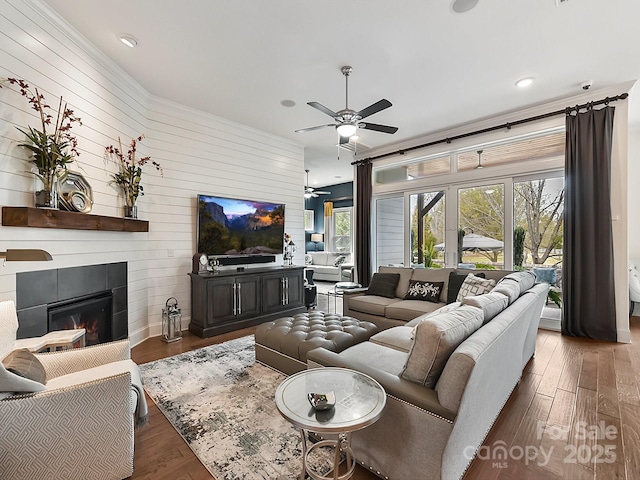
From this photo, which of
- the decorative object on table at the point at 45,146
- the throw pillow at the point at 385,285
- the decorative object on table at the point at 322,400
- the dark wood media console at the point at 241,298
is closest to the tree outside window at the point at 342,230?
the dark wood media console at the point at 241,298

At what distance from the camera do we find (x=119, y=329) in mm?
3418

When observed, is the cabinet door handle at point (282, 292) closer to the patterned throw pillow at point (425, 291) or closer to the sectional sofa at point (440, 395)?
the patterned throw pillow at point (425, 291)

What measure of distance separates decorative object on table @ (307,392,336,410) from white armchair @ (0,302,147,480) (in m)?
0.98

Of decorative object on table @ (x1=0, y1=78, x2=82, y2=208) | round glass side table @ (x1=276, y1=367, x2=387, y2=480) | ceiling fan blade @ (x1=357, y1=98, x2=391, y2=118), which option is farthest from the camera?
ceiling fan blade @ (x1=357, y1=98, x2=391, y2=118)

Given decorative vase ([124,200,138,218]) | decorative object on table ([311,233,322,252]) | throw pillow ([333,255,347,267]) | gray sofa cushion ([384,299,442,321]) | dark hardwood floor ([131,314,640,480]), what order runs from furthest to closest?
1. decorative object on table ([311,233,322,252])
2. throw pillow ([333,255,347,267])
3. gray sofa cushion ([384,299,442,321])
4. decorative vase ([124,200,138,218])
5. dark hardwood floor ([131,314,640,480])

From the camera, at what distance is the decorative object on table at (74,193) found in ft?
8.62

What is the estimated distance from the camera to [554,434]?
202cm

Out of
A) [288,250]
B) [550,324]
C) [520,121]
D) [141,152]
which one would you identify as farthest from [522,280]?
[141,152]

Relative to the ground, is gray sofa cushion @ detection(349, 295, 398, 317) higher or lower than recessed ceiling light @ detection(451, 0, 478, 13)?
lower

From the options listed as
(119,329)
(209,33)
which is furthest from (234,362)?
(209,33)

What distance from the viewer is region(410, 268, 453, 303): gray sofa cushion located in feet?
13.1

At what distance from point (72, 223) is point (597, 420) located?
448 cm

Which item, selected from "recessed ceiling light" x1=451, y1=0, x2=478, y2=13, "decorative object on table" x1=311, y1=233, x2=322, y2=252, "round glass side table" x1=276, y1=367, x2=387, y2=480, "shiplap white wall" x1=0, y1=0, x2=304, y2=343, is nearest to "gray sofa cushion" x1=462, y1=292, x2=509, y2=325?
"round glass side table" x1=276, y1=367, x2=387, y2=480

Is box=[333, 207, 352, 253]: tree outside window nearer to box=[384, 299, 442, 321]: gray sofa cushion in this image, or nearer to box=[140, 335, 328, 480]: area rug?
box=[384, 299, 442, 321]: gray sofa cushion
